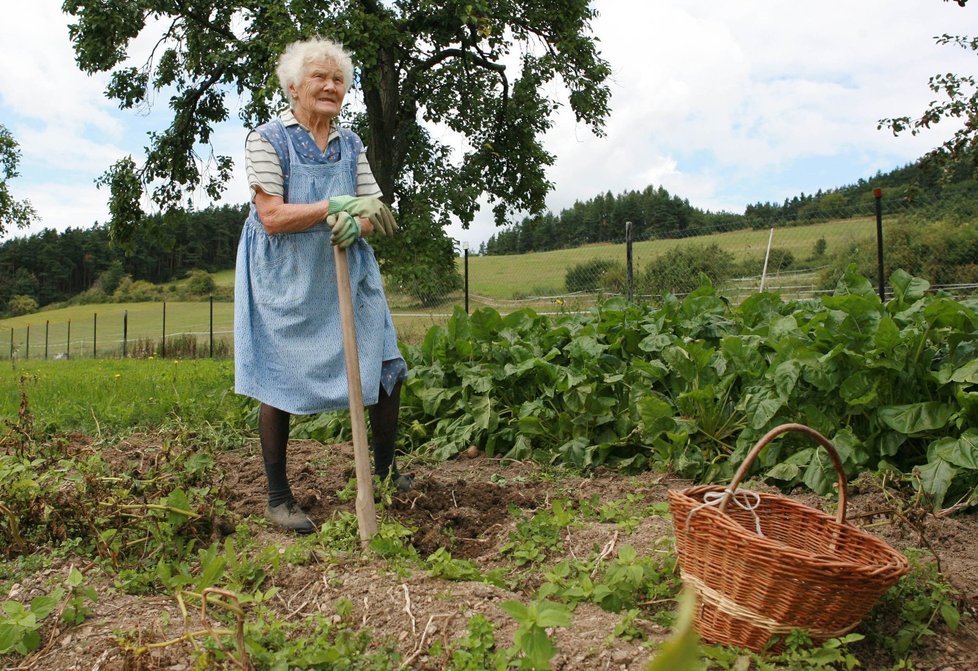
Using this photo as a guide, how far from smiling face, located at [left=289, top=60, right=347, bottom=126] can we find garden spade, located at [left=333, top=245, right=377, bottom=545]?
0.55 m

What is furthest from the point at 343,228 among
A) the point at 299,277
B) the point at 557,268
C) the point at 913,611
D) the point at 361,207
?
the point at 557,268

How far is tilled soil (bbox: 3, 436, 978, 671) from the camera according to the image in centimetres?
208

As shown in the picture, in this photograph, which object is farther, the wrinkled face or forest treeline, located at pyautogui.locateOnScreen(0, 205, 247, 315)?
forest treeline, located at pyautogui.locateOnScreen(0, 205, 247, 315)

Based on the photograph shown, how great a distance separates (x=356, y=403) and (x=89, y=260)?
194ft

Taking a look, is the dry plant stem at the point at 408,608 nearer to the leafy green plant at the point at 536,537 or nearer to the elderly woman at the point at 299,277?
the leafy green plant at the point at 536,537

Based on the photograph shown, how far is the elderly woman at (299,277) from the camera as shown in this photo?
318 centimetres

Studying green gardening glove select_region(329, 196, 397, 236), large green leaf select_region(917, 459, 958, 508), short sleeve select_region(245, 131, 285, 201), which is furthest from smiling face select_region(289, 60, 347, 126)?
large green leaf select_region(917, 459, 958, 508)

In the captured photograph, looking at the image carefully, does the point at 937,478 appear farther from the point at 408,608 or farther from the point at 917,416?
the point at 408,608

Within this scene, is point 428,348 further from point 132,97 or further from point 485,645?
point 132,97

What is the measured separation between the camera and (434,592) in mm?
2357

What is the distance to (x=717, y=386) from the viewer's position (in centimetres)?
406

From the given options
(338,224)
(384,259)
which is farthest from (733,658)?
(384,259)

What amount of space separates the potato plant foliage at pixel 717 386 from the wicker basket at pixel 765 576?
1268mm

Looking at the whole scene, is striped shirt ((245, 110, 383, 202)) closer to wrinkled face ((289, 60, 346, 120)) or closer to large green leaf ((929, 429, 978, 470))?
wrinkled face ((289, 60, 346, 120))
